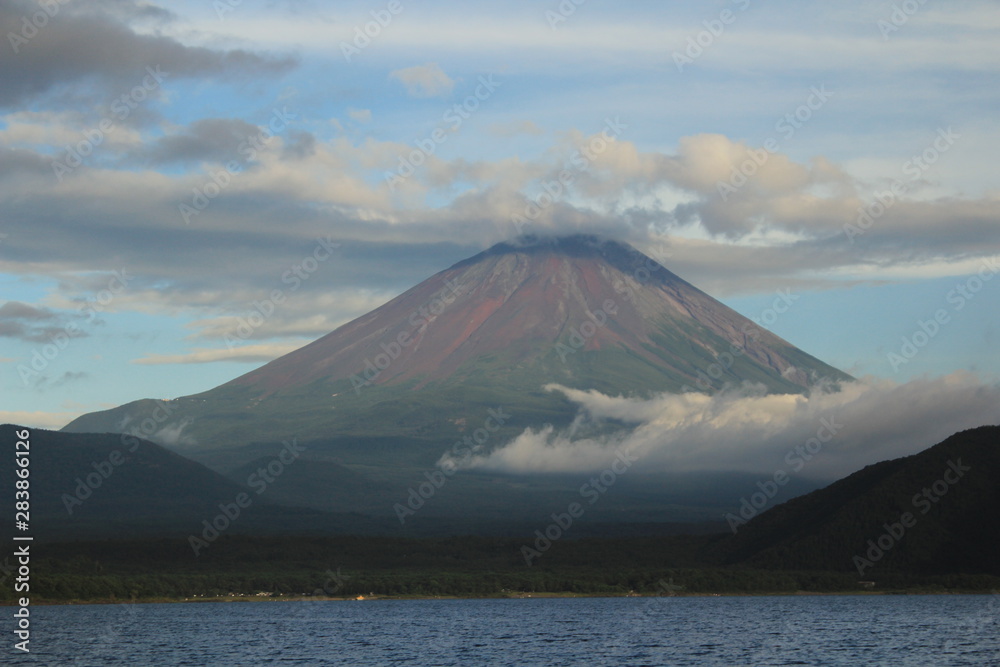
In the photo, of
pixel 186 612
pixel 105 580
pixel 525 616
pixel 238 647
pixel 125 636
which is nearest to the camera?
pixel 238 647

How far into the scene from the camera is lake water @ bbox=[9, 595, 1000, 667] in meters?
106

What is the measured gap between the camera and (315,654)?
112062mm

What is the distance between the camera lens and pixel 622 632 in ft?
445

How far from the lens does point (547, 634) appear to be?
13512 cm

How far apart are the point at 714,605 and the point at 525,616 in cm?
3143

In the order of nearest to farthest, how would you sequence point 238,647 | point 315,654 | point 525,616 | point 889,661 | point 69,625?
point 889,661 → point 315,654 → point 238,647 → point 69,625 → point 525,616

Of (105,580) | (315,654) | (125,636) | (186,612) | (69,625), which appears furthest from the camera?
(105,580)

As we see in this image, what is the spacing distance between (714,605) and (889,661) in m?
88.0

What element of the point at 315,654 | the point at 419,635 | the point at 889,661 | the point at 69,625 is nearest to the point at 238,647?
the point at 315,654

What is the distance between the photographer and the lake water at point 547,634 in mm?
105500

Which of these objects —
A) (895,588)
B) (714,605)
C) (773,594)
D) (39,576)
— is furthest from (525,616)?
(39,576)

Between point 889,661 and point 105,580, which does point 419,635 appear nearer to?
point 889,661

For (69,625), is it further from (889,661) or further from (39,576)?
(889,661)

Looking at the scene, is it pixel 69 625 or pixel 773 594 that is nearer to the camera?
pixel 69 625
